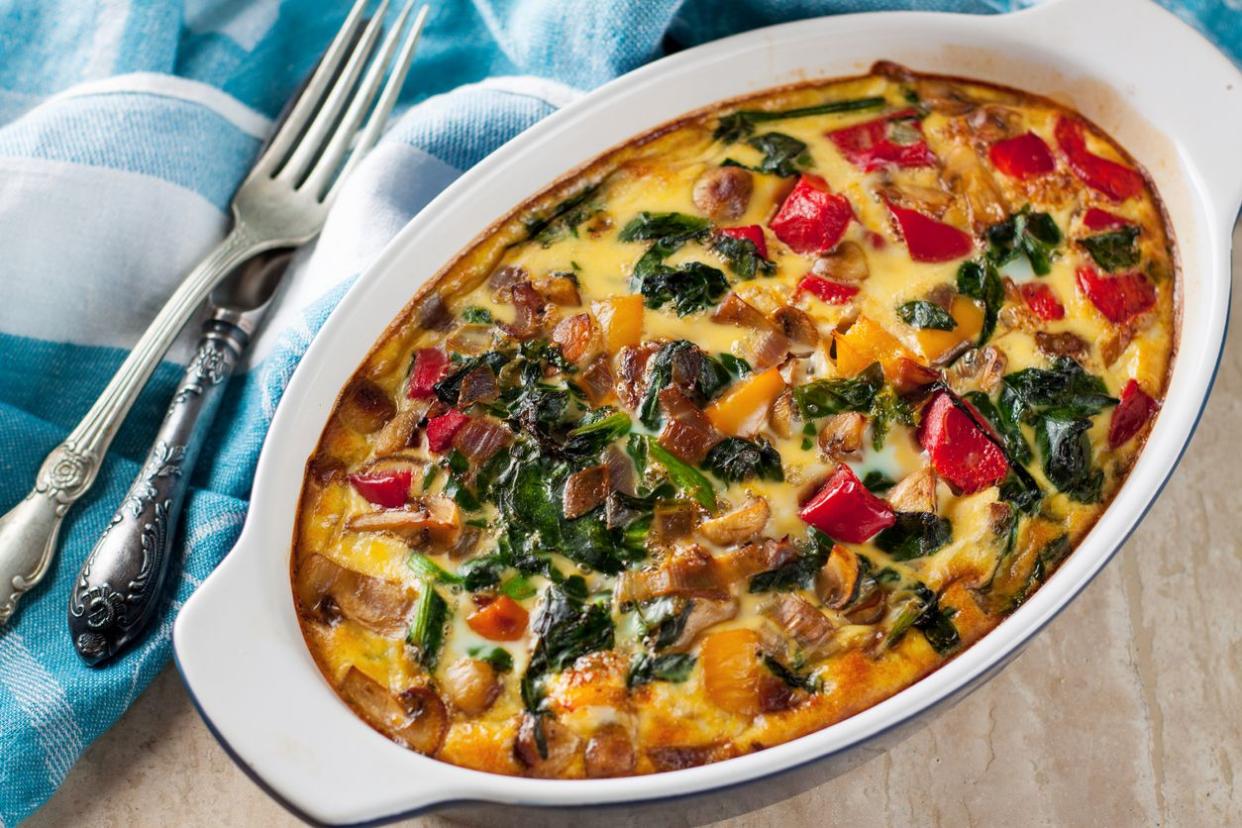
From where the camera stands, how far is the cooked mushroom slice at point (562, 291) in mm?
2988

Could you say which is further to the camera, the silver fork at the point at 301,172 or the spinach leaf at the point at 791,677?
the silver fork at the point at 301,172

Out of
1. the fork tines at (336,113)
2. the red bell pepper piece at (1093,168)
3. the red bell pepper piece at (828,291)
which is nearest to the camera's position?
the red bell pepper piece at (828,291)

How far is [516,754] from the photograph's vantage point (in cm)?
251

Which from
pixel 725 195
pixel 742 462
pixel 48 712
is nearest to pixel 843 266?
pixel 725 195

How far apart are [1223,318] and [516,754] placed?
5.88ft

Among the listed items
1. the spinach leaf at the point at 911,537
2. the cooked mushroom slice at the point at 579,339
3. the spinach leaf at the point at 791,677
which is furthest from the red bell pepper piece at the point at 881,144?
the spinach leaf at the point at 791,677

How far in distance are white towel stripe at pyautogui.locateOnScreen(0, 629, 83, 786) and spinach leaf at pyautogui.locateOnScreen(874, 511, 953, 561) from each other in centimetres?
180

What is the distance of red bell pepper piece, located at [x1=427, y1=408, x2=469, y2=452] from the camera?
2.84m

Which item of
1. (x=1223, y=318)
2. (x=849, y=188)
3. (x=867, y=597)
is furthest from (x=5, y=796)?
(x=1223, y=318)

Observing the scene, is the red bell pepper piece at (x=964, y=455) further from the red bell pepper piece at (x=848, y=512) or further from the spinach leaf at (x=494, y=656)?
the spinach leaf at (x=494, y=656)

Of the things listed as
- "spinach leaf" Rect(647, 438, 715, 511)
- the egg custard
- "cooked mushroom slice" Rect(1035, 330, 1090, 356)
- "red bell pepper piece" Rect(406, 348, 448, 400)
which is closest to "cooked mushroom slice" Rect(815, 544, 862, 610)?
the egg custard

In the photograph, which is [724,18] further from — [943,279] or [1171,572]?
[1171,572]

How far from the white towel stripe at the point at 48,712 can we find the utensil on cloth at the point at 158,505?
104mm

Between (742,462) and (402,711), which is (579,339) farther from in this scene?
(402,711)
